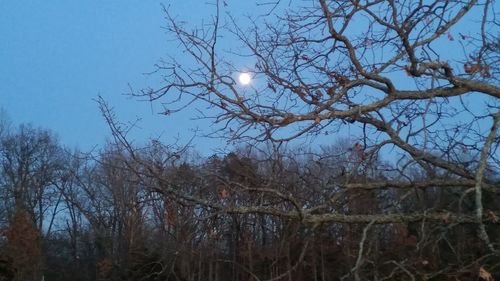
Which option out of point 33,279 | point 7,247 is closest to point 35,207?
point 33,279

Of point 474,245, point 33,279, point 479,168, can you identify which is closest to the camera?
point 479,168

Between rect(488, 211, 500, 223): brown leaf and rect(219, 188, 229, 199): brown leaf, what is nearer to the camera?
rect(488, 211, 500, 223): brown leaf

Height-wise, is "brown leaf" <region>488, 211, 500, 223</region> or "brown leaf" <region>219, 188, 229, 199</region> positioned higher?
"brown leaf" <region>219, 188, 229, 199</region>

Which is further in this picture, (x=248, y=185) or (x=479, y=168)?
(x=248, y=185)

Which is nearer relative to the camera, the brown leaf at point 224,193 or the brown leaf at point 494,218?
the brown leaf at point 494,218

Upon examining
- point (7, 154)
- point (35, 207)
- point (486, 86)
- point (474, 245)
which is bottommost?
point (474, 245)

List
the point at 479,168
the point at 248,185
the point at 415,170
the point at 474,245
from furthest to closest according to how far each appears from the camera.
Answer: the point at 474,245
the point at 415,170
the point at 248,185
the point at 479,168

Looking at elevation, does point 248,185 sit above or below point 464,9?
below

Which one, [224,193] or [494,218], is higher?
[224,193]

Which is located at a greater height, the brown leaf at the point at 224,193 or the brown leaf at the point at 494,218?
the brown leaf at the point at 224,193

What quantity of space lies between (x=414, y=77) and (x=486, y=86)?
2.83 feet

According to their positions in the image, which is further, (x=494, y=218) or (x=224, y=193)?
(x=224, y=193)

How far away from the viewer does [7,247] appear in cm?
3331

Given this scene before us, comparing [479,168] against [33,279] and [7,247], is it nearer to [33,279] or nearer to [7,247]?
[7,247]
